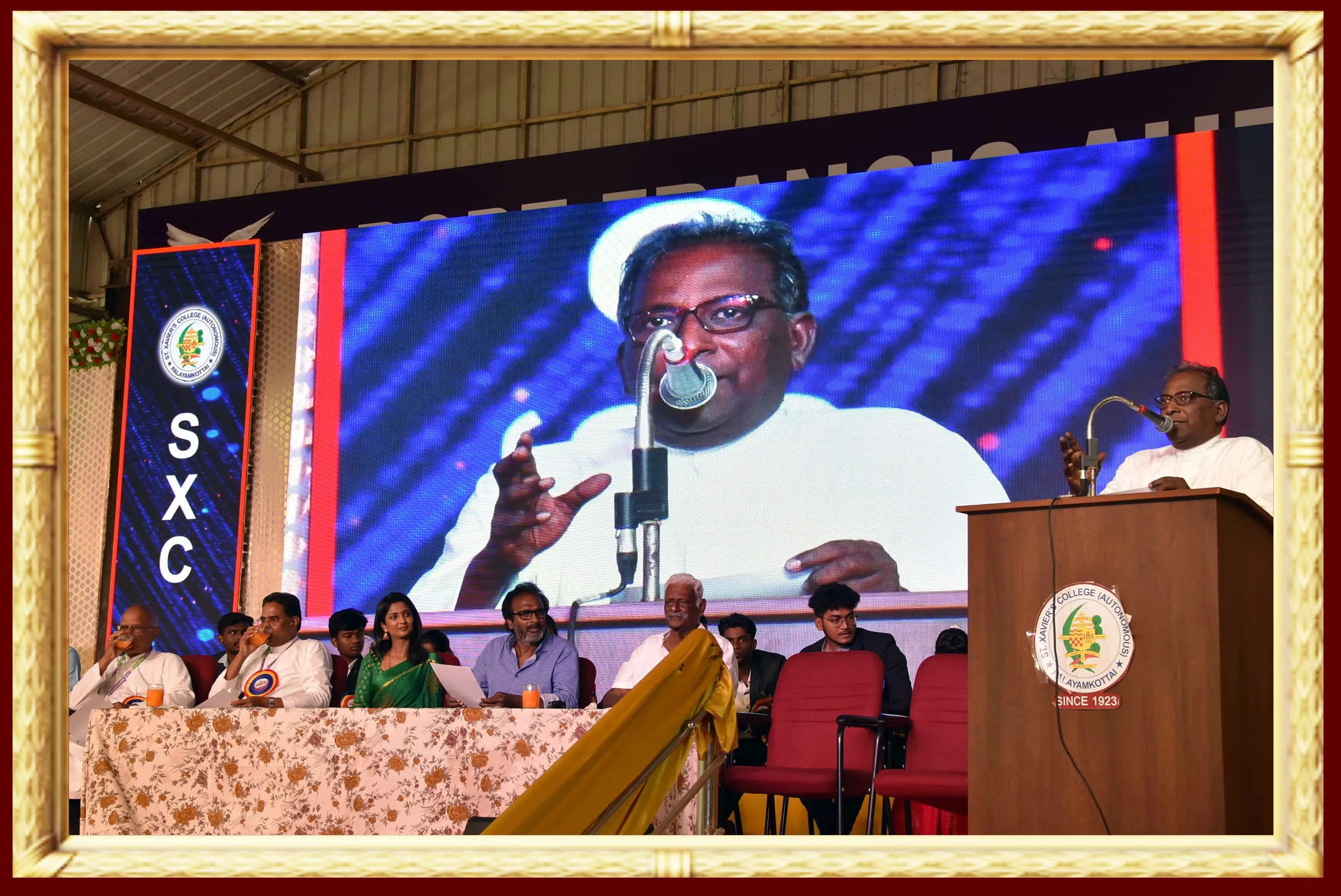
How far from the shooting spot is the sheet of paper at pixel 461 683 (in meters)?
4.16

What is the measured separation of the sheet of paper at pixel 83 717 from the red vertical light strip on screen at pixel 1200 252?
464 cm

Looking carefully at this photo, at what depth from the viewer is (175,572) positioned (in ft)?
24.5

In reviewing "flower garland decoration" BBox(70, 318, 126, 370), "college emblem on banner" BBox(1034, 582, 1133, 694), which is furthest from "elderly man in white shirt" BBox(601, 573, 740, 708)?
"flower garland decoration" BBox(70, 318, 126, 370)

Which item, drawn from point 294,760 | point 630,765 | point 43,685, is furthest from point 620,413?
point 43,685

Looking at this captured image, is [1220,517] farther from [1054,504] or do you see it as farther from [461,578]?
[461,578]

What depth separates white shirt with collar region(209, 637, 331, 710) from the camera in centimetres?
490

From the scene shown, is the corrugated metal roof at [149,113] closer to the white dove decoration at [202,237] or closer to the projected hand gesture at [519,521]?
the white dove decoration at [202,237]

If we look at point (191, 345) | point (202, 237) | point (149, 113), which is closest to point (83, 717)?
point (191, 345)

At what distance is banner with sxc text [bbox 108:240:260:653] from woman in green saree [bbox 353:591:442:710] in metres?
2.85


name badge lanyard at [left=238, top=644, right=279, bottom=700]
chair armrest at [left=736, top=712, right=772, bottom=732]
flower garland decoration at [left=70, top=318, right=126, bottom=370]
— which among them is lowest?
chair armrest at [left=736, top=712, right=772, bottom=732]

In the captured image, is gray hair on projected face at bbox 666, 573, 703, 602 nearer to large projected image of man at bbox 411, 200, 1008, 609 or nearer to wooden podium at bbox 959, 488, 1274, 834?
large projected image of man at bbox 411, 200, 1008, 609

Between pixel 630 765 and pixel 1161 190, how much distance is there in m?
4.12

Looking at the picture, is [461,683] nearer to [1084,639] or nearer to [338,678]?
[338,678]

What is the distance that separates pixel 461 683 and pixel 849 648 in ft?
5.46
